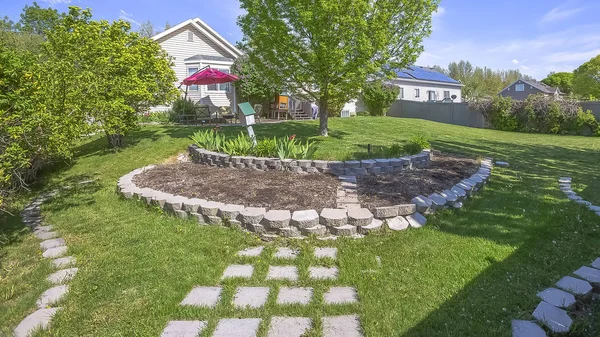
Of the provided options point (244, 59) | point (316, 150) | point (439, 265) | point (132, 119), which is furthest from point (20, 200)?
point (244, 59)

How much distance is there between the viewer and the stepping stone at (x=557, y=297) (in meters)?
2.26

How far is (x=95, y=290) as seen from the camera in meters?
2.65

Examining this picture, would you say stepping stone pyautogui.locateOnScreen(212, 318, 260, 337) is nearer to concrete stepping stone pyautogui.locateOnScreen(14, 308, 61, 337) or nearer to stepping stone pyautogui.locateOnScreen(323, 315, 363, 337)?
stepping stone pyautogui.locateOnScreen(323, 315, 363, 337)

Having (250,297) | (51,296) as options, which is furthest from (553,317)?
(51,296)

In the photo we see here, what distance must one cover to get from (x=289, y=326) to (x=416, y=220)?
2.24m

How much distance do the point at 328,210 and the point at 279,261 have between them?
0.95m

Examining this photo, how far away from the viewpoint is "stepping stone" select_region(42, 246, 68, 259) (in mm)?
3393

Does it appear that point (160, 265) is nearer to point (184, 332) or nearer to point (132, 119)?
point (184, 332)

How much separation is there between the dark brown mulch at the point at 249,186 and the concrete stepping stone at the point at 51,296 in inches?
78.6

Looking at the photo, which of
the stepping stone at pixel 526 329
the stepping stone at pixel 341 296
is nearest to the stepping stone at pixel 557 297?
the stepping stone at pixel 526 329

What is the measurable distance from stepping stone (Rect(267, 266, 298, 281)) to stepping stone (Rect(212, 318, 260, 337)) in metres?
0.59

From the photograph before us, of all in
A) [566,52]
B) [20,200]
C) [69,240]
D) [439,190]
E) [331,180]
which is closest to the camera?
[69,240]

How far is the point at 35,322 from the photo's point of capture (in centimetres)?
228

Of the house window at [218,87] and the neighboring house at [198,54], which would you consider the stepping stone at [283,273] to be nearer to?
the neighboring house at [198,54]
